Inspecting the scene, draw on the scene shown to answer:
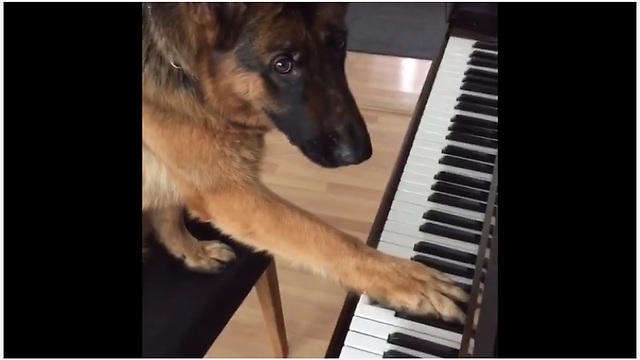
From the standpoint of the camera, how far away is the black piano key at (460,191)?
34.6 inches

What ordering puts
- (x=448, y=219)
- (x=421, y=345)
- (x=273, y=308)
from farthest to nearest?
(x=273, y=308) < (x=448, y=219) < (x=421, y=345)

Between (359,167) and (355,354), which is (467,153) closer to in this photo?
(359,167)

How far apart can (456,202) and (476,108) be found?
18 centimetres

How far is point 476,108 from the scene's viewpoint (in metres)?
0.98

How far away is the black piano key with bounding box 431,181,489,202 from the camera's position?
88cm

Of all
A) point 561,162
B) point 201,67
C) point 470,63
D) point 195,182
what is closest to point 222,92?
point 201,67

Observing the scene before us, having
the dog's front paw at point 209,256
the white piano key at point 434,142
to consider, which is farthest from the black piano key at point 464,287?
the dog's front paw at point 209,256

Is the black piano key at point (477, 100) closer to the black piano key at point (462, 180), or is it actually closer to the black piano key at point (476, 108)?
the black piano key at point (476, 108)

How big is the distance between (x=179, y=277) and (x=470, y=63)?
0.54m

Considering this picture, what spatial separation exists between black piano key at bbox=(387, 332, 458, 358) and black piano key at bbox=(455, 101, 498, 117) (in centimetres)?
37

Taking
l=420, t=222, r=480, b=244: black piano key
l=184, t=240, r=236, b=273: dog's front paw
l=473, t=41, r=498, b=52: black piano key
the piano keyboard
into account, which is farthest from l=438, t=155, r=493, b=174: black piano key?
l=184, t=240, r=236, b=273: dog's front paw

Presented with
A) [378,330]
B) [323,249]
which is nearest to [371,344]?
[378,330]

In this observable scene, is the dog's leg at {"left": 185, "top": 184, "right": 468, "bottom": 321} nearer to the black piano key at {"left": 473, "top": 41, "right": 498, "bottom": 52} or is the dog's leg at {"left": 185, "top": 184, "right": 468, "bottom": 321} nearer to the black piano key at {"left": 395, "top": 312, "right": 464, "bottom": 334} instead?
the black piano key at {"left": 395, "top": 312, "right": 464, "bottom": 334}

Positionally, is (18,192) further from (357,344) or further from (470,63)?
(470,63)
